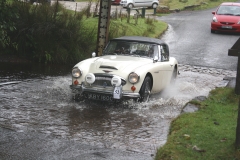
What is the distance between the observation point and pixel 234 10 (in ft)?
87.9

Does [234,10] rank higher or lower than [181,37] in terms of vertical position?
higher

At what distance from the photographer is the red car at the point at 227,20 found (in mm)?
25594

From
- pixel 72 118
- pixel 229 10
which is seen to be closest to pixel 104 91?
pixel 72 118

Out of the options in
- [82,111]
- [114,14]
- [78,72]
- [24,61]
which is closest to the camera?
[82,111]

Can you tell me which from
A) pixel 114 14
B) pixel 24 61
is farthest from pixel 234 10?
pixel 24 61

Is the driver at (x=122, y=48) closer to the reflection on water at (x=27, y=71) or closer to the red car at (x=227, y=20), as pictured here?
the reflection on water at (x=27, y=71)

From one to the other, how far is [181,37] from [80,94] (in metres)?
15.5

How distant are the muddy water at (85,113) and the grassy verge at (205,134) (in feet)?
1.28

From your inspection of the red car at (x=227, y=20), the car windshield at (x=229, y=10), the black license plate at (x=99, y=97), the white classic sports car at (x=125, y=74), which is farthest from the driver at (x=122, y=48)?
the car windshield at (x=229, y=10)

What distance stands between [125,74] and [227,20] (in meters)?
16.7

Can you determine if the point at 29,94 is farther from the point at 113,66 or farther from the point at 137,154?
the point at 137,154

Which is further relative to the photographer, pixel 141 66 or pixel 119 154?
pixel 141 66

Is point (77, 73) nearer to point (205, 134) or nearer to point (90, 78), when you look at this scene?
point (90, 78)

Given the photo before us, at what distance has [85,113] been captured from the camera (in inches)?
391
